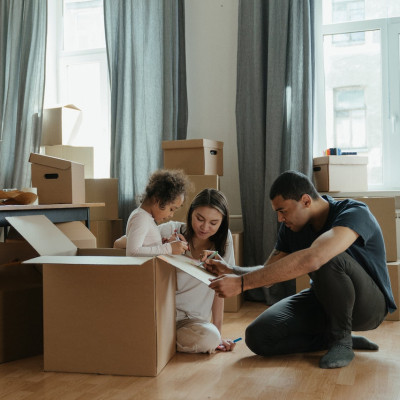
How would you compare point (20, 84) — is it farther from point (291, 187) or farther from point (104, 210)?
point (291, 187)

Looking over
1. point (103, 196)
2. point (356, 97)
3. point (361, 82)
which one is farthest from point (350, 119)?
point (103, 196)

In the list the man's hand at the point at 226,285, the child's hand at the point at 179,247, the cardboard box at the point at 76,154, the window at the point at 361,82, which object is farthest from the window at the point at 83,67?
the man's hand at the point at 226,285

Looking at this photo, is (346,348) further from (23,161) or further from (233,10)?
(23,161)

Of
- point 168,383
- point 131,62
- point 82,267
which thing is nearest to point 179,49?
point 131,62

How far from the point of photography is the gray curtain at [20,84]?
421cm

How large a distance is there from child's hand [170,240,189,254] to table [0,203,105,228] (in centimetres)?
78

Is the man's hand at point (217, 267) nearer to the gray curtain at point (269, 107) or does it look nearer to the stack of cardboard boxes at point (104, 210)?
the gray curtain at point (269, 107)

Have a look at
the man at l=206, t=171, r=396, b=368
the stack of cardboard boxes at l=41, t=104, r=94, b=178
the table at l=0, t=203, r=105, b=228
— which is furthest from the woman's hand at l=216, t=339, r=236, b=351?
the stack of cardboard boxes at l=41, t=104, r=94, b=178

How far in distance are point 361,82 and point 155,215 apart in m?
2.03

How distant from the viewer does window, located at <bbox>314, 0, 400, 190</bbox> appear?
357cm

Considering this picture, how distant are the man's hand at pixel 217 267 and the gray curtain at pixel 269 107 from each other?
4.53ft

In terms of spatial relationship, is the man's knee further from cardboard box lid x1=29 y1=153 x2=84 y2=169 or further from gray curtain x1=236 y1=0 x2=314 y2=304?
cardboard box lid x1=29 y1=153 x2=84 y2=169

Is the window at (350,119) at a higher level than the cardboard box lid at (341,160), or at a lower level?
higher

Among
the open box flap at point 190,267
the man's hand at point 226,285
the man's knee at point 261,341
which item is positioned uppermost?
the open box flap at point 190,267
